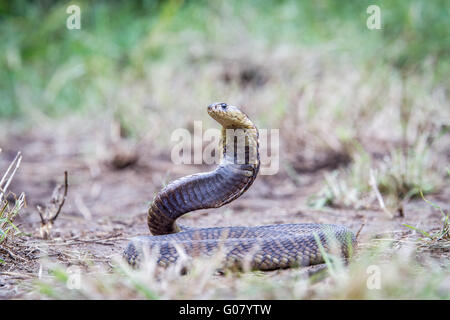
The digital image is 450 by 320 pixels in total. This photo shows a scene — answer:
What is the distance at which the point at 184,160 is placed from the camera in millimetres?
7066

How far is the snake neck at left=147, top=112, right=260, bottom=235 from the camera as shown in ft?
10.9

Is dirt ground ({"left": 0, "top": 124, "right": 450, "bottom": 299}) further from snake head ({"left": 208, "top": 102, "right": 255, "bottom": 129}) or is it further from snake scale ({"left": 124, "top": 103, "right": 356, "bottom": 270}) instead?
snake head ({"left": 208, "top": 102, "right": 255, "bottom": 129})

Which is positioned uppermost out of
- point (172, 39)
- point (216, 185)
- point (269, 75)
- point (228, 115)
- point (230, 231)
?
point (172, 39)

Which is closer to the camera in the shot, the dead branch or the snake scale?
the snake scale

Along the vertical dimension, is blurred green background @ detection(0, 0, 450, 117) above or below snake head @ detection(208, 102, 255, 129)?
above

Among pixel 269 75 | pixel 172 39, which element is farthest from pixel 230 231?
pixel 172 39

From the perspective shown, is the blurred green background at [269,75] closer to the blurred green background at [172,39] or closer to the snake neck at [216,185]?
the blurred green background at [172,39]

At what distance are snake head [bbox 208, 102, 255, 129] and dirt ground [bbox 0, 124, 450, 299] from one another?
95 cm

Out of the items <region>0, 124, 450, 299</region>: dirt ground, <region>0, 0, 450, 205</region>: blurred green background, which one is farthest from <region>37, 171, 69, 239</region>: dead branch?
<region>0, 0, 450, 205</region>: blurred green background

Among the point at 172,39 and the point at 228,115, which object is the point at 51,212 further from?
the point at 172,39

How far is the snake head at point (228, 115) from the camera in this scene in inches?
132

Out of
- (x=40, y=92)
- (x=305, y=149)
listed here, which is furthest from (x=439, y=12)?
(x=40, y=92)

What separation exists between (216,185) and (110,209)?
241 cm

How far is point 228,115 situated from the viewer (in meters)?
3.35
